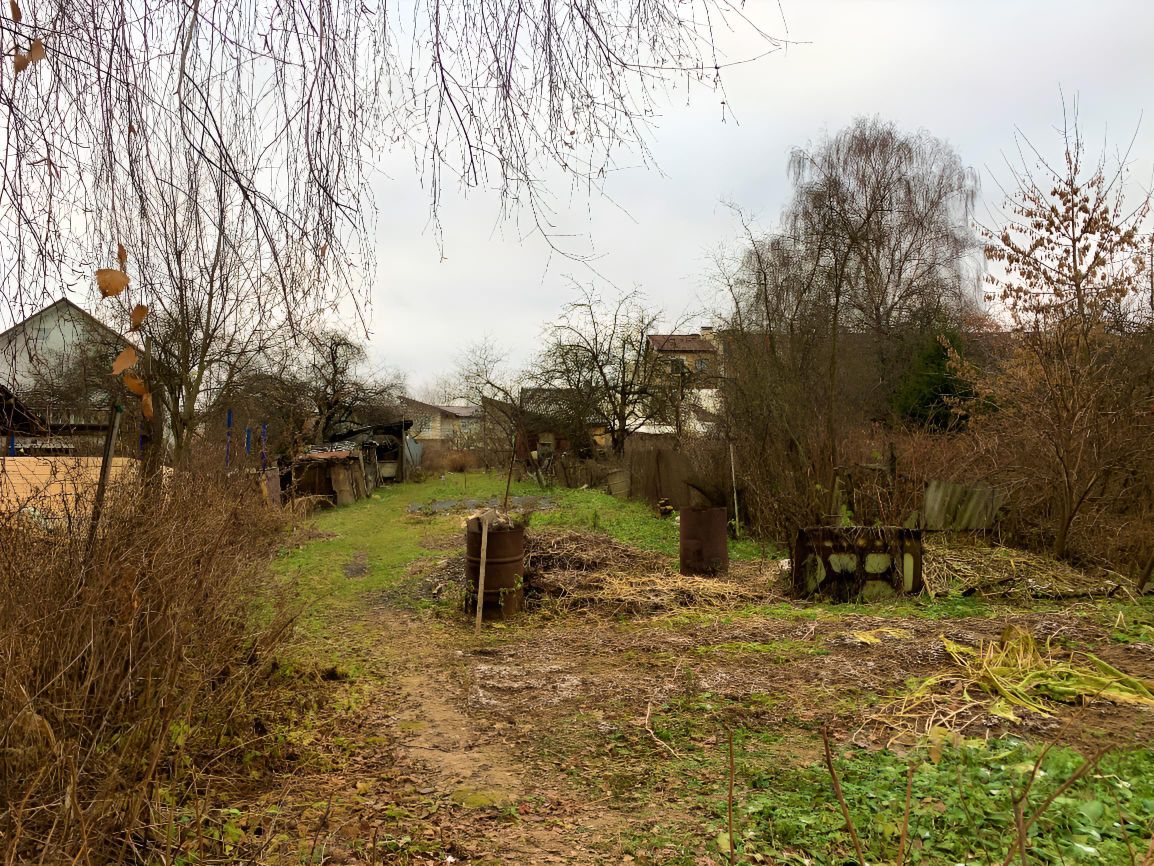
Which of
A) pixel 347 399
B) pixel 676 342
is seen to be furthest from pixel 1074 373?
pixel 347 399

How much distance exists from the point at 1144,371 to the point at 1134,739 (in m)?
6.81

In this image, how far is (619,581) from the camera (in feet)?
28.6

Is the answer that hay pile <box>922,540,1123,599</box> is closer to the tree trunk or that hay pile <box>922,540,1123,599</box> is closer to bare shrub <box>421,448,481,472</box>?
the tree trunk

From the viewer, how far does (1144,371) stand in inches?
355

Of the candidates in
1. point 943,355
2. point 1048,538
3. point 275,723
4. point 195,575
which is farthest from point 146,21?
point 943,355

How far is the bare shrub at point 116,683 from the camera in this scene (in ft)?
8.54

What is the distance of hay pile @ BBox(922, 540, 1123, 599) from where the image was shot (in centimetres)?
767

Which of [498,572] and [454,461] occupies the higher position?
[454,461]

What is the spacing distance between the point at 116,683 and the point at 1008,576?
818 cm

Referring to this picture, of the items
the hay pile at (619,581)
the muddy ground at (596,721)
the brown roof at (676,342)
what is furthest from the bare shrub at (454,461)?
the muddy ground at (596,721)

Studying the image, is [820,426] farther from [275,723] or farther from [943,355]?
[943,355]

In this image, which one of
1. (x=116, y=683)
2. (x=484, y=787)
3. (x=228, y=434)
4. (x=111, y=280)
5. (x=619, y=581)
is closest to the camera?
(x=111, y=280)

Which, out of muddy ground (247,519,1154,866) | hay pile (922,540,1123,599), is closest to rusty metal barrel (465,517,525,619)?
muddy ground (247,519,1154,866)

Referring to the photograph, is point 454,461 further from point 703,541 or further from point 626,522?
point 703,541
